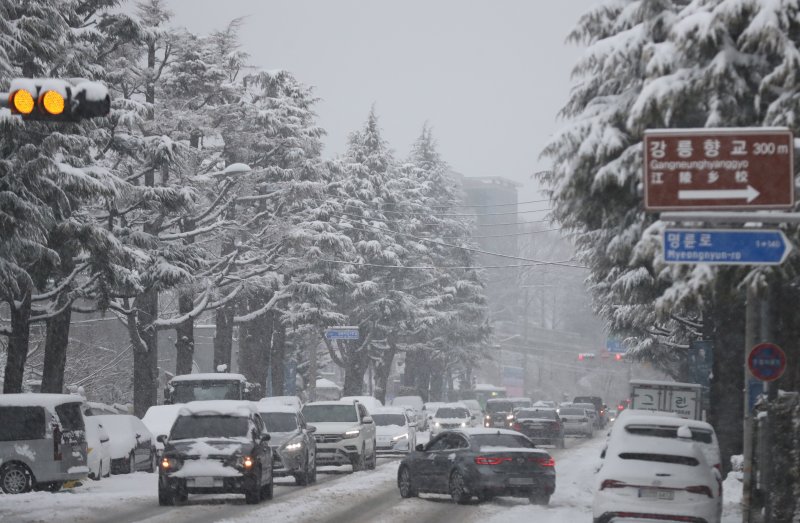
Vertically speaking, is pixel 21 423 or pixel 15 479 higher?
pixel 21 423

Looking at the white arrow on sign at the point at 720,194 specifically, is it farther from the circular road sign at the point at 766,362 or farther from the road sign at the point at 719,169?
the circular road sign at the point at 766,362

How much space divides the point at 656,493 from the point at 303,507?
21.4 ft

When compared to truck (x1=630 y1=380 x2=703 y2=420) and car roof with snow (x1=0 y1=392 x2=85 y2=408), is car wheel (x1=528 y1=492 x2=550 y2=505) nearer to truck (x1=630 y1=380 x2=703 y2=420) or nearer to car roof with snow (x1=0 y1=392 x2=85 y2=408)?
car roof with snow (x1=0 y1=392 x2=85 y2=408)

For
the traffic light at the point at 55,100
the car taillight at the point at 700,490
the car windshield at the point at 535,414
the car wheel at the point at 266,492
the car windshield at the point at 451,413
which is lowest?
the car wheel at the point at 266,492

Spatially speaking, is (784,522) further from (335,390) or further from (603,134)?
(335,390)

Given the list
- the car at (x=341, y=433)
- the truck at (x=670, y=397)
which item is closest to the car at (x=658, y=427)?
the car at (x=341, y=433)

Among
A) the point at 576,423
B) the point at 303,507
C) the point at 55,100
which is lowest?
the point at 303,507

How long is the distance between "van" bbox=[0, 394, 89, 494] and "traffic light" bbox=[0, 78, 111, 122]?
1061 cm

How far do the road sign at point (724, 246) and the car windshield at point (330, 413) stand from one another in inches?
757

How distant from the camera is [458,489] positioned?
23547mm

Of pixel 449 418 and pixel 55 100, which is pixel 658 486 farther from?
pixel 449 418

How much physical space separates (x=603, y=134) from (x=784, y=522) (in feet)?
17.9

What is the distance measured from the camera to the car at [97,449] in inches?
1064

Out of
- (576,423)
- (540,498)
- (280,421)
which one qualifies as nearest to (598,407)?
(576,423)
